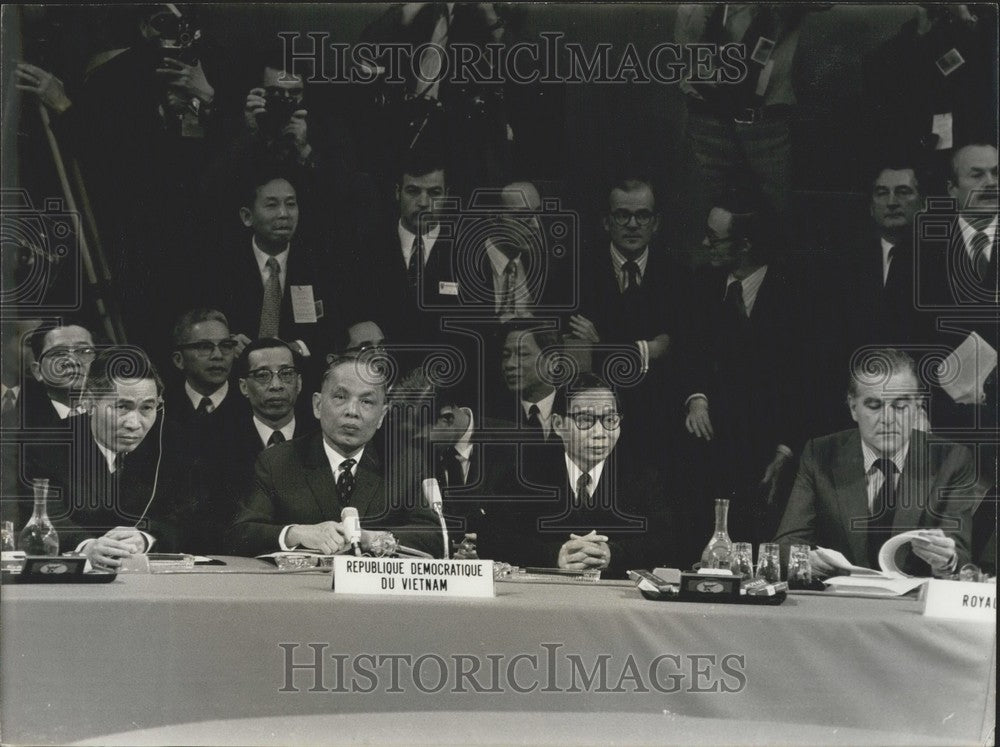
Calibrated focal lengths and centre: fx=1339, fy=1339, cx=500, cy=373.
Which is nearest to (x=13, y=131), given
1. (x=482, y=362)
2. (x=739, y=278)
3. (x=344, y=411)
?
(x=344, y=411)

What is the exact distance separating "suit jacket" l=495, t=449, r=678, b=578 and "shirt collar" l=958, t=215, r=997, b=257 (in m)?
1.49

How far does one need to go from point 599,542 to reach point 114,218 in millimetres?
2222

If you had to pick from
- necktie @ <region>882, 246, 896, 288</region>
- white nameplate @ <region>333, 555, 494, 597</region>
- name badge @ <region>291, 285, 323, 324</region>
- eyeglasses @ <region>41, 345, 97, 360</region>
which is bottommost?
white nameplate @ <region>333, 555, 494, 597</region>

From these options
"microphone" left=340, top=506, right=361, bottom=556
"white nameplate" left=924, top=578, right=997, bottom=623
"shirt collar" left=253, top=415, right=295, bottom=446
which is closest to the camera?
"white nameplate" left=924, top=578, right=997, bottom=623

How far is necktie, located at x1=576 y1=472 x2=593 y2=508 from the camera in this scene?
5.12m

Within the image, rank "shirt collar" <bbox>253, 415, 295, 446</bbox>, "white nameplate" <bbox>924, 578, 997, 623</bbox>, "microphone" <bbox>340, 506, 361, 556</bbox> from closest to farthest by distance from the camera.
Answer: "white nameplate" <bbox>924, 578, 997, 623</bbox>
"microphone" <bbox>340, 506, 361, 556</bbox>
"shirt collar" <bbox>253, 415, 295, 446</bbox>

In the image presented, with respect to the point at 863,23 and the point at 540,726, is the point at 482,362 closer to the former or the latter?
the point at 540,726

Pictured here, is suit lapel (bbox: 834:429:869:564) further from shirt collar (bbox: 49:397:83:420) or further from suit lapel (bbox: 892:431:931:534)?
shirt collar (bbox: 49:397:83:420)

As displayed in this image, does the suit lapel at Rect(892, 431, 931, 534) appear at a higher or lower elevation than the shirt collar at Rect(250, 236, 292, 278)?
lower

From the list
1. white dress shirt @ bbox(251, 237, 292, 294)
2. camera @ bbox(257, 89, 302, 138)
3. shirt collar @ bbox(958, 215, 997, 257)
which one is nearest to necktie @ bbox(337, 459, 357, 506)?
white dress shirt @ bbox(251, 237, 292, 294)

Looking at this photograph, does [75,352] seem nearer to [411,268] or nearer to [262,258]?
[262,258]

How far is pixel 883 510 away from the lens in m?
5.15

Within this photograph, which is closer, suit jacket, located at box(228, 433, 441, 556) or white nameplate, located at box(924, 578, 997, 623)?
white nameplate, located at box(924, 578, 997, 623)

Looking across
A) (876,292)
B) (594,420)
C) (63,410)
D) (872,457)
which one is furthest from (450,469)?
(876,292)
